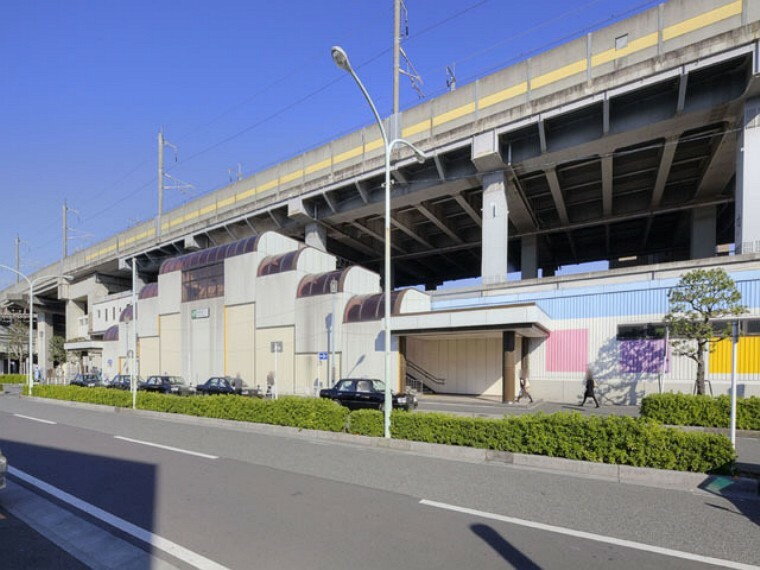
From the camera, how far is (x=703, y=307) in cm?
1549

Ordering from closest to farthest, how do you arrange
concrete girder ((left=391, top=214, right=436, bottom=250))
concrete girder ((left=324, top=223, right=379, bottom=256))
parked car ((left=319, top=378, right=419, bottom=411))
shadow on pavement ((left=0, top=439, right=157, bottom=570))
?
shadow on pavement ((left=0, top=439, right=157, bottom=570)) → parked car ((left=319, top=378, right=419, bottom=411)) → concrete girder ((left=391, top=214, right=436, bottom=250)) → concrete girder ((left=324, top=223, right=379, bottom=256))

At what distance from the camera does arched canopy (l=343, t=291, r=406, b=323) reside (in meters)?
25.1

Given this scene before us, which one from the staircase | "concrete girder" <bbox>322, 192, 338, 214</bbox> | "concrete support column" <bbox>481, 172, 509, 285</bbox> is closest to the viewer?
the staircase

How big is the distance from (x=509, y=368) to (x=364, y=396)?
283 inches

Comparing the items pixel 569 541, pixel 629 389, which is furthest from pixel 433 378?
pixel 569 541

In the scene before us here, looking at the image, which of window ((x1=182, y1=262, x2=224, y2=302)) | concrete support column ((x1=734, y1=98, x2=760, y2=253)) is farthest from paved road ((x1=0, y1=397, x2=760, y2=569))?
window ((x1=182, y1=262, x2=224, y2=302))

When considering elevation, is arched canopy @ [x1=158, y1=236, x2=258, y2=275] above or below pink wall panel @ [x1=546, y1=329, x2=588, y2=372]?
above

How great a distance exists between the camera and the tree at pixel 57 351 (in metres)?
58.7

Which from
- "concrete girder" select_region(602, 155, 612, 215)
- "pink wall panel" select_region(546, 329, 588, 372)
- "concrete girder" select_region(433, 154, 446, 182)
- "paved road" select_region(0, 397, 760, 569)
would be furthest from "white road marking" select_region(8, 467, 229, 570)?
"concrete girder" select_region(602, 155, 612, 215)

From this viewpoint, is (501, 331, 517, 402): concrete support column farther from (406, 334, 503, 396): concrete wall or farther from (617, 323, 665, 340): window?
(617, 323, 665, 340): window

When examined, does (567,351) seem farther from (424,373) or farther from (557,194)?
(557,194)

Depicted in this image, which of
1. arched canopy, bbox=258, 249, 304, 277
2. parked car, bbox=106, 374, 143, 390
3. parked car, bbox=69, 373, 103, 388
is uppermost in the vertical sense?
arched canopy, bbox=258, 249, 304, 277

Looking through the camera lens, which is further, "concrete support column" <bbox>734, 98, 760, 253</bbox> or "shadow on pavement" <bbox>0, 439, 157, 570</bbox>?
"concrete support column" <bbox>734, 98, 760, 253</bbox>

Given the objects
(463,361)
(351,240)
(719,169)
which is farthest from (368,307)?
(719,169)
